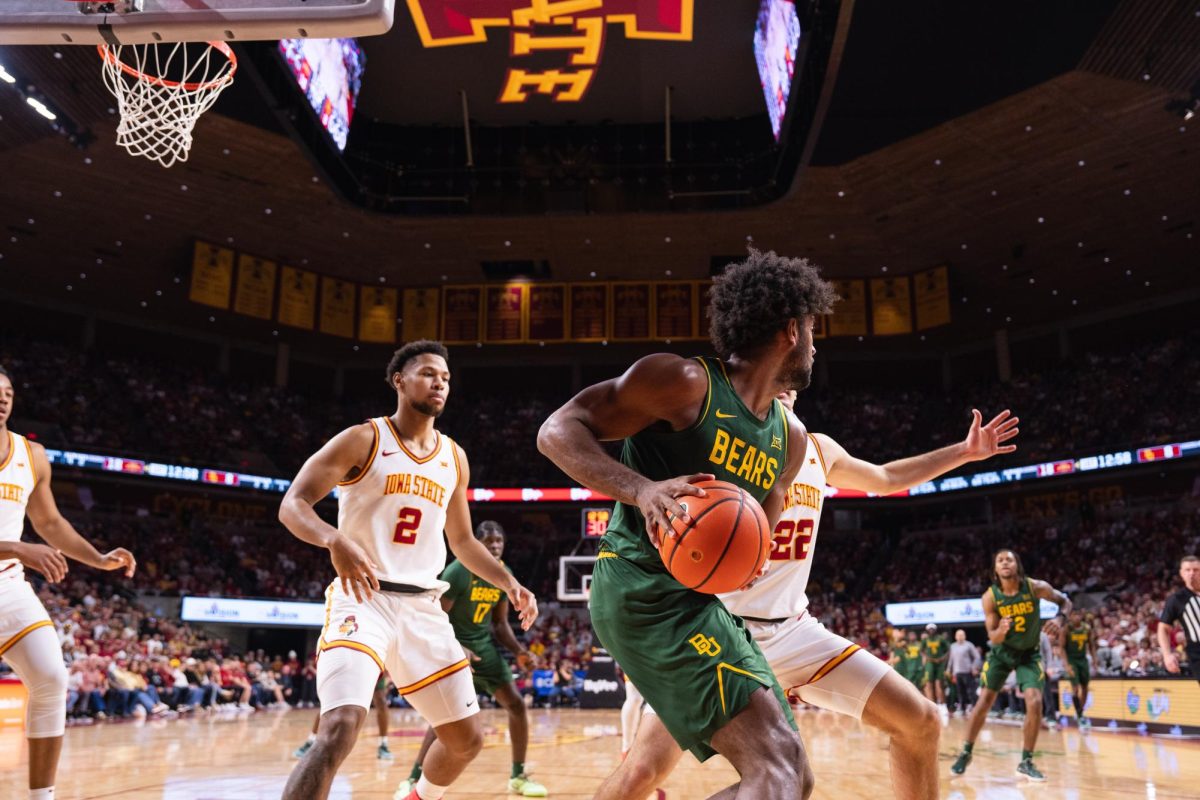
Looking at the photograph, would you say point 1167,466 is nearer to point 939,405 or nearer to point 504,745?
point 939,405

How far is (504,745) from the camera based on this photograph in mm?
12281

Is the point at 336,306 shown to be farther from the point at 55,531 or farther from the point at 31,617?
the point at 31,617

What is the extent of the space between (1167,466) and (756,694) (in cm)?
2646

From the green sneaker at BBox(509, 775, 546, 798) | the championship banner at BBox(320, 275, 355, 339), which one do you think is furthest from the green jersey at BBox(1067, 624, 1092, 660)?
the championship banner at BBox(320, 275, 355, 339)

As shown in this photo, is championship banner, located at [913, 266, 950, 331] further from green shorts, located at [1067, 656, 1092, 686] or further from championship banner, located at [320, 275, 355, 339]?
championship banner, located at [320, 275, 355, 339]

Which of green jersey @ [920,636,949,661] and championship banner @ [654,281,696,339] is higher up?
championship banner @ [654,281,696,339]

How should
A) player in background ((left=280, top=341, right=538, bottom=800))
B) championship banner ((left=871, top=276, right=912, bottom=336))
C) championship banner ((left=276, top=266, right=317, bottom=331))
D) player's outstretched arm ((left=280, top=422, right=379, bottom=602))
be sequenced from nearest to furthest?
player's outstretched arm ((left=280, top=422, right=379, bottom=602))
player in background ((left=280, top=341, right=538, bottom=800))
championship banner ((left=276, top=266, right=317, bottom=331))
championship banner ((left=871, top=276, right=912, bottom=336))

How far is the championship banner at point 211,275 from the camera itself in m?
24.2

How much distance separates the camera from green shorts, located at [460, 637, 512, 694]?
27.1ft

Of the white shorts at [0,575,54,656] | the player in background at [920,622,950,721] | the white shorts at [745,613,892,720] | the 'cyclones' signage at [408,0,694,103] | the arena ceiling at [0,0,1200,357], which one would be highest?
the 'cyclones' signage at [408,0,694,103]

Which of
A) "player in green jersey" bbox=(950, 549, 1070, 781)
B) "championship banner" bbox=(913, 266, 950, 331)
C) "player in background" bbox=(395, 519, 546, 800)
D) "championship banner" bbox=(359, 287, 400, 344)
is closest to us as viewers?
"player in background" bbox=(395, 519, 546, 800)

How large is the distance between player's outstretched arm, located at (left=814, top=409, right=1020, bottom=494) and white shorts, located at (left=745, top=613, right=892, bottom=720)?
94 cm

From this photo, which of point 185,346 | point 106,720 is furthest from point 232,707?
point 185,346

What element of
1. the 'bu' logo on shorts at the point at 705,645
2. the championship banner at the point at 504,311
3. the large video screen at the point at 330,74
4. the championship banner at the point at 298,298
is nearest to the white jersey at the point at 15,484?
the 'bu' logo on shorts at the point at 705,645
